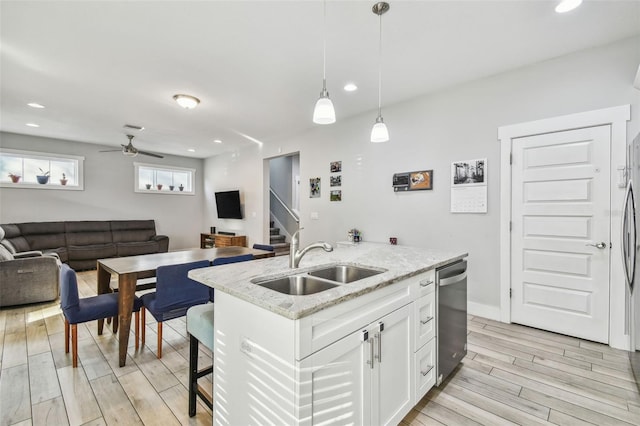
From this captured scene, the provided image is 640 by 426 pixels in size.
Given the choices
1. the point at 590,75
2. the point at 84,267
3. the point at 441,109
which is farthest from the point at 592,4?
the point at 84,267

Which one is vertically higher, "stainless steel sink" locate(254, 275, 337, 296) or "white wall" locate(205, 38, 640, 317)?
"white wall" locate(205, 38, 640, 317)

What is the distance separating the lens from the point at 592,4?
2096 mm

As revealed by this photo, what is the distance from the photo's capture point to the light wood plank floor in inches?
67.2

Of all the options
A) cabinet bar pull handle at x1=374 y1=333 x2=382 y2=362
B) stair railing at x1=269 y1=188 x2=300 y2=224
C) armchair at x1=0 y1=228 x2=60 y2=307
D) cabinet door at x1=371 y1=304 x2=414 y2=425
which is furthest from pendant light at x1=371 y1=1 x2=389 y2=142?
stair railing at x1=269 y1=188 x2=300 y2=224

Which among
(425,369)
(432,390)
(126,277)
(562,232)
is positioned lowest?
(432,390)

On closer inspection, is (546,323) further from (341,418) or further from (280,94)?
(280,94)

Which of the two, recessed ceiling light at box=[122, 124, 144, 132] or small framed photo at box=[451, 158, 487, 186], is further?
recessed ceiling light at box=[122, 124, 144, 132]

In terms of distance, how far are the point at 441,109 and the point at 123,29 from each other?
133 inches

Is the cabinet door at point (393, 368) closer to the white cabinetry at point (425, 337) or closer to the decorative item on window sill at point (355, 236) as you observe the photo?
the white cabinetry at point (425, 337)

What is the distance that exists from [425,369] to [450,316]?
43cm

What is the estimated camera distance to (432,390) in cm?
196

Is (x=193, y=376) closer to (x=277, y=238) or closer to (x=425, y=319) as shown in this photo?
(x=425, y=319)

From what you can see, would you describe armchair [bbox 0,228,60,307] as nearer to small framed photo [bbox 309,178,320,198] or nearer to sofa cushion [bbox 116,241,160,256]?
sofa cushion [bbox 116,241,160,256]

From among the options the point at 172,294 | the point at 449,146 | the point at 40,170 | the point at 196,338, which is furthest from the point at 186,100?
the point at 40,170
